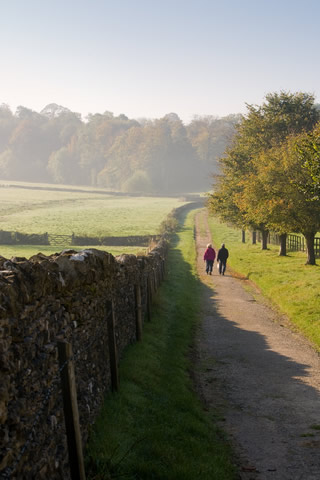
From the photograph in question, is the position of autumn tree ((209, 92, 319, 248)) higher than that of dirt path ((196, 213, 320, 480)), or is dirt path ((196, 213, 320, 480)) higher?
autumn tree ((209, 92, 319, 248))

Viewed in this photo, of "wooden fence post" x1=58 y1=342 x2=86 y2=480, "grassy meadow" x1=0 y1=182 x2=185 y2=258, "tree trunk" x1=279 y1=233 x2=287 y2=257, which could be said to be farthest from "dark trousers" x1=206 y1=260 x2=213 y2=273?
"wooden fence post" x1=58 y1=342 x2=86 y2=480

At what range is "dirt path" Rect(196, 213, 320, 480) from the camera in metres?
8.01

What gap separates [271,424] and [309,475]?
6.74 ft

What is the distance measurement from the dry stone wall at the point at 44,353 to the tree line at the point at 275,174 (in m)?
13.2

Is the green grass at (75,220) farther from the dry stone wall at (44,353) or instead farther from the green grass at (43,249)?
the dry stone wall at (44,353)

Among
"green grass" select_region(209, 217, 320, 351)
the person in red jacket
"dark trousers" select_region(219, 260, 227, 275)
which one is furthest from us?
the person in red jacket

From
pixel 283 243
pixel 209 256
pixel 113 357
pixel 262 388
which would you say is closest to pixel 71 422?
pixel 113 357

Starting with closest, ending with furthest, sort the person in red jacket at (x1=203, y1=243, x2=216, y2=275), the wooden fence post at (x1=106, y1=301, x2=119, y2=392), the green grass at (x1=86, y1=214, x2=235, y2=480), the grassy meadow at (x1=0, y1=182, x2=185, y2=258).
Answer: the green grass at (x1=86, y1=214, x2=235, y2=480) → the wooden fence post at (x1=106, y1=301, x2=119, y2=392) → the person in red jacket at (x1=203, y1=243, x2=216, y2=275) → the grassy meadow at (x1=0, y1=182, x2=185, y2=258)

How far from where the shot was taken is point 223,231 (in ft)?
209

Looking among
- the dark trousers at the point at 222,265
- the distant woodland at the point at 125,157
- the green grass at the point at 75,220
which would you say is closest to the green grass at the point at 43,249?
the green grass at the point at 75,220

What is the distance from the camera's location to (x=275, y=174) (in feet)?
106

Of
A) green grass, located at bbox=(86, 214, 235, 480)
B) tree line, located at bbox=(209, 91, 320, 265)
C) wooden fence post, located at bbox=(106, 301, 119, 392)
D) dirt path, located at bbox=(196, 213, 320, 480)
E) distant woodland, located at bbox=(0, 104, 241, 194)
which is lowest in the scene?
dirt path, located at bbox=(196, 213, 320, 480)

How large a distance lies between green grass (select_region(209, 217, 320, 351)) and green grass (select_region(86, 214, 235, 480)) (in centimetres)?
562

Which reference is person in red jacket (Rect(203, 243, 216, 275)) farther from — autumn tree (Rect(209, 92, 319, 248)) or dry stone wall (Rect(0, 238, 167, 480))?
dry stone wall (Rect(0, 238, 167, 480))
